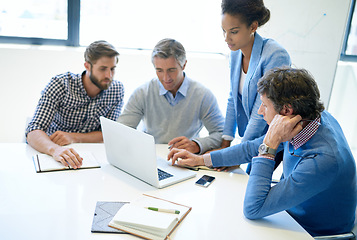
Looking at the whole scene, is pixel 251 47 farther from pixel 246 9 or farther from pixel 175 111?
pixel 175 111

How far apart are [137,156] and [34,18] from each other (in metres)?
2.52

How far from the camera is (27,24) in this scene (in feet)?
11.0

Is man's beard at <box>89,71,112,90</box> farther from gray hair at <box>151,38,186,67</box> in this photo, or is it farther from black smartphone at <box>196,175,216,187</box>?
black smartphone at <box>196,175,216,187</box>

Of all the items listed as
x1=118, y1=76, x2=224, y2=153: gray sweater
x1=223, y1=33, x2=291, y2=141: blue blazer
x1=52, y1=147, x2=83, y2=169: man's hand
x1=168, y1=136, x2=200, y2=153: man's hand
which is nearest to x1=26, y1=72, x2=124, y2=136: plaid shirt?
x1=118, y1=76, x2=224, y2=153: gray sweater

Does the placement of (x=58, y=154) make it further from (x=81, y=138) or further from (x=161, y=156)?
(x=161, y=156)

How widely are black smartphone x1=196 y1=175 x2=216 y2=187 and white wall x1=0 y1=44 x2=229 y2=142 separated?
2072 millimetres

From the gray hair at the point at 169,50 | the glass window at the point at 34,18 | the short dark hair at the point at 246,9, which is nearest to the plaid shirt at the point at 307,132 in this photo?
the short dark hair at the point at 246,9

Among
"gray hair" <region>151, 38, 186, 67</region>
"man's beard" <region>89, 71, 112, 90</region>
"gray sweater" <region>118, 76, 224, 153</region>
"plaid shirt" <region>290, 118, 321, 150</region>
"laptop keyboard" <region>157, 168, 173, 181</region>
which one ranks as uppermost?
"gray hair" <region>151, 38, 186, 67</region>

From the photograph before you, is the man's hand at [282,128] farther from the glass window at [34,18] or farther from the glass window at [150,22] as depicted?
the glass window at [34,18]

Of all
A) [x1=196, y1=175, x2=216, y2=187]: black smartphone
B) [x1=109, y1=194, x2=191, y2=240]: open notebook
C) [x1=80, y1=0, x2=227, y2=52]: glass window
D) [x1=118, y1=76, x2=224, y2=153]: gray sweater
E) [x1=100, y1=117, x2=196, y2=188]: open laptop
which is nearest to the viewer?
[x1=109, y1=194, x2=191, y2=240]: open notebook

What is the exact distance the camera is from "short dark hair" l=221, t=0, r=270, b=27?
161 cm

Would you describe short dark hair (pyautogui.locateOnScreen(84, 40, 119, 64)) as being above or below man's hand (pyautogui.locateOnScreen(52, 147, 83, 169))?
above

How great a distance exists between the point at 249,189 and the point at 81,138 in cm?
109

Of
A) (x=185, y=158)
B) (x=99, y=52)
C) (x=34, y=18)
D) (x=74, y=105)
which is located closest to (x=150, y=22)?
(x=34, y=18)
